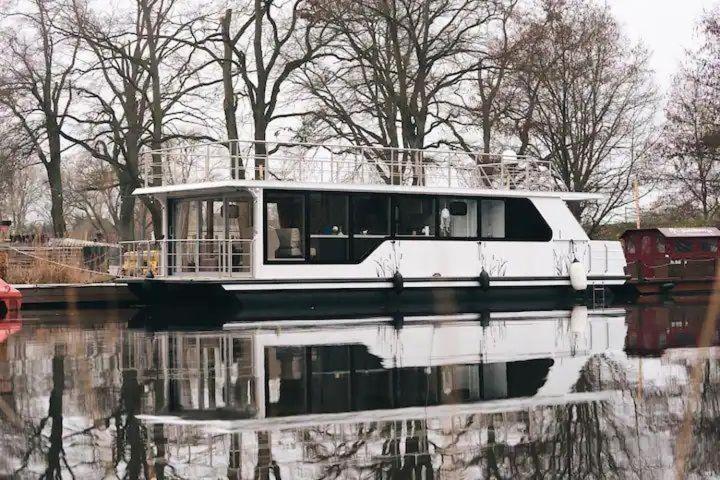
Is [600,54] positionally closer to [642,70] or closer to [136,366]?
[642,70]

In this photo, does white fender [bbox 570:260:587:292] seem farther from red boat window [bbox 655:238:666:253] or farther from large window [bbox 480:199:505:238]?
red boat window [bbox 655:238:666:253]

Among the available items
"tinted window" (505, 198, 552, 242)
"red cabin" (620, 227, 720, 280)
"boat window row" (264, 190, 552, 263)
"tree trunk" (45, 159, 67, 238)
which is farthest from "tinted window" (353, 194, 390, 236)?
"tree trunk" (45, 159, 67, 238)

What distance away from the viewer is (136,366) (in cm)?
1317

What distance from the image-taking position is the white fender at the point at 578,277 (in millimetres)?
29250

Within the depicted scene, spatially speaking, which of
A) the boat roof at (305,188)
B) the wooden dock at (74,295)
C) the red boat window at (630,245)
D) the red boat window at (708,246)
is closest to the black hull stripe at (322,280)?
the boat roof at (305,188)

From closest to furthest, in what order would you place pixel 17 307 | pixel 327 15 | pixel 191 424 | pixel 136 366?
pixel 191 424 → pixel 136 366 → pixel 17 307 → pixel 327 15

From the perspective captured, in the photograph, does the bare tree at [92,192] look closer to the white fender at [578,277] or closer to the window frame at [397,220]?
the window frame at [397,220]

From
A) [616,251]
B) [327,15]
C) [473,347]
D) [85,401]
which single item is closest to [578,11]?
[327,15]

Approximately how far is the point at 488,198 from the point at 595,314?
17.1 ft

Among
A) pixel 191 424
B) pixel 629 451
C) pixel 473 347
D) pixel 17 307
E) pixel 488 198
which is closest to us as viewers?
pixel 629 451

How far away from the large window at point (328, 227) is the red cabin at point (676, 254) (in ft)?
42.7

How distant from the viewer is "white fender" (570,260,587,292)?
2925cm

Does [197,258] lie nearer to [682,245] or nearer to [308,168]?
Answer: [308,168]

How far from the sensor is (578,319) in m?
22.5
